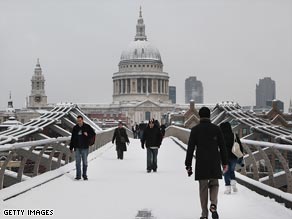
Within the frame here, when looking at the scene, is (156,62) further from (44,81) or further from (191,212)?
(191,212)

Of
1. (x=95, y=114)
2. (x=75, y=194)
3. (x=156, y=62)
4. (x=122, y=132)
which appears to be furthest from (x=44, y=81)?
(x=75, y=194)

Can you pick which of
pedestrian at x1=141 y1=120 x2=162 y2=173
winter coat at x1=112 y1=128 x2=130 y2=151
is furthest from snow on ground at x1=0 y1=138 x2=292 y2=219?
winter coat at x1=112 y1=128 x2=130 y2=151

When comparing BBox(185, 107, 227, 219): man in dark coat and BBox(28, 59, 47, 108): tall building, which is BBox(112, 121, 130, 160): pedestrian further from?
BBox(28, 59, 47, 108): tall building

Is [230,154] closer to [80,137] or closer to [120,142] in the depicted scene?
[80,137]

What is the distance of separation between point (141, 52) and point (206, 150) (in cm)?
18313

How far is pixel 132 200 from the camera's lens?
450 inches

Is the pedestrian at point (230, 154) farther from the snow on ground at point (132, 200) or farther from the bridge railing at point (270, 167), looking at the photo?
the bridge railing at point (270, 167)

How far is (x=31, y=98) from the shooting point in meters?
187

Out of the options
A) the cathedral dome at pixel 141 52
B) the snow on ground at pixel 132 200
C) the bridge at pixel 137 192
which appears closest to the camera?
the snow on ground at pixel 132 200

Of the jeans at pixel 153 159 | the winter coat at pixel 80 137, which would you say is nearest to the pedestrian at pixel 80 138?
the winter coat at pixel 80 137

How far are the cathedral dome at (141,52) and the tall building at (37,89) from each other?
23999 mm

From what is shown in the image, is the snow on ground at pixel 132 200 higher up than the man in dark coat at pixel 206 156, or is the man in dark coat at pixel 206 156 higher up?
the man in dark coat at pixel 206 156

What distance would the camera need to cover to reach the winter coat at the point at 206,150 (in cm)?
931

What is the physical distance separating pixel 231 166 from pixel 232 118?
25.0 m
